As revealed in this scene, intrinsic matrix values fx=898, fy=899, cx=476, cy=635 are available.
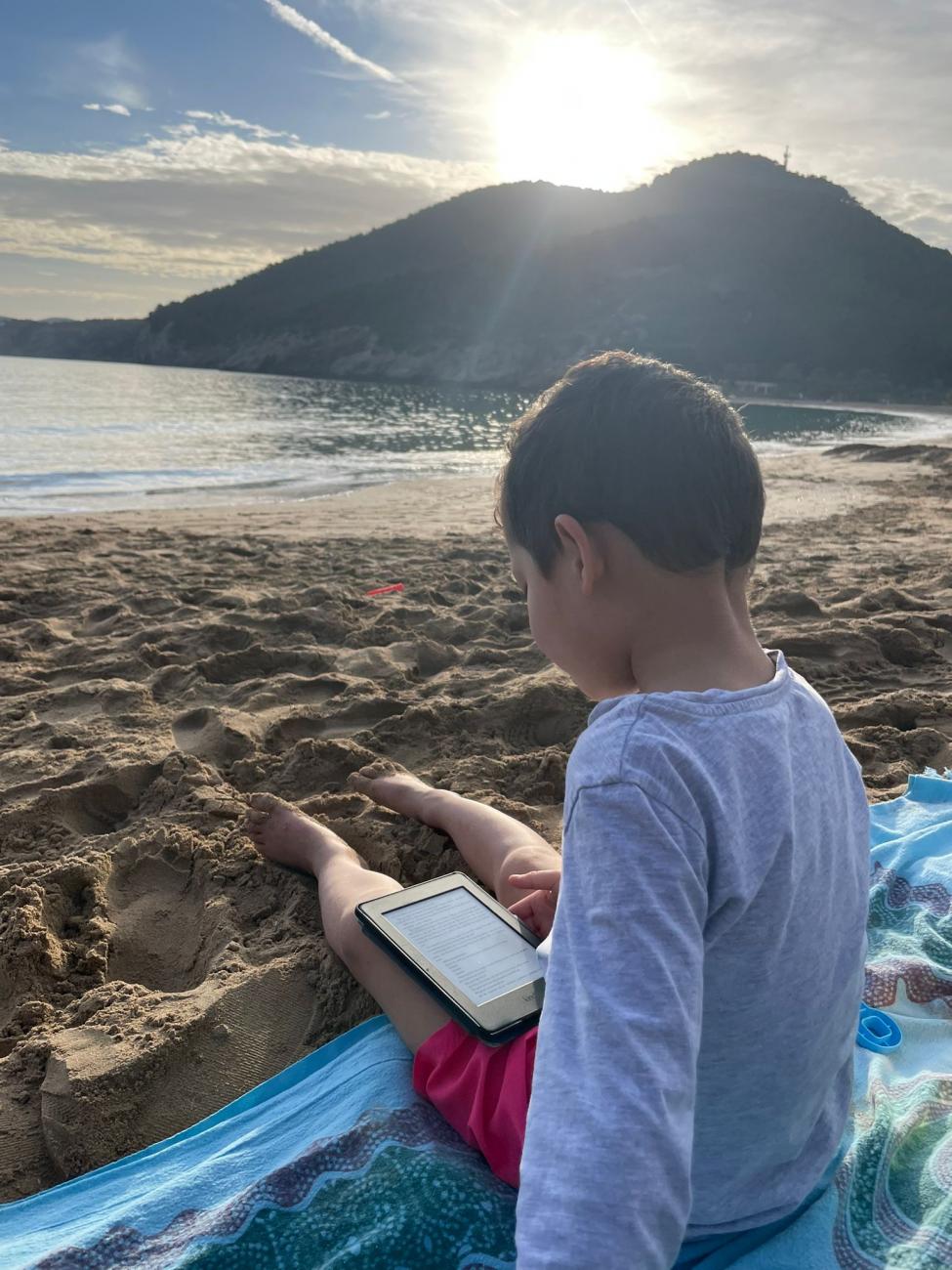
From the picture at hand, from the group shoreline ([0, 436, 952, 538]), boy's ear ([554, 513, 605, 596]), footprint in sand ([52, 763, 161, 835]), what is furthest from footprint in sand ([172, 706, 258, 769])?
shoreline ([0, 436, 952, 538])

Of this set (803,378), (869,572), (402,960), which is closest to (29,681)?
(402,960)

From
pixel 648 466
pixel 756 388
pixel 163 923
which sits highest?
pixel 756 388

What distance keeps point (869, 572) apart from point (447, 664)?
3098 millimetres

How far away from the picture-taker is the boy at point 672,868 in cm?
87

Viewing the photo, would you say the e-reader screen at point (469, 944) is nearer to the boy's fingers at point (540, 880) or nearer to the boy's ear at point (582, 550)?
the boy's fingers at point (540, 880)

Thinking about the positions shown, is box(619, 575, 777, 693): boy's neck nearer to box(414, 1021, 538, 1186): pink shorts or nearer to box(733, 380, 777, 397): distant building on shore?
box(414, 1021, 538, 1186): pink shorts

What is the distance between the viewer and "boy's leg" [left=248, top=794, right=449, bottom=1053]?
175 cm

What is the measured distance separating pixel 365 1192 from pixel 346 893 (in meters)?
0.83

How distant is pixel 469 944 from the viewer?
1824 mm

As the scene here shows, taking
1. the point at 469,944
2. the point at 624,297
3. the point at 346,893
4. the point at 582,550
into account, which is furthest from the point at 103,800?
the point at 624,297

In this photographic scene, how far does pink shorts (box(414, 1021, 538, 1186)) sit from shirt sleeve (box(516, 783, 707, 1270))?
0.49 m

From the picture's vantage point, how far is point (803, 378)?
2424 inches

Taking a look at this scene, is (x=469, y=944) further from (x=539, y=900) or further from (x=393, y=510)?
(x=393, y=510)

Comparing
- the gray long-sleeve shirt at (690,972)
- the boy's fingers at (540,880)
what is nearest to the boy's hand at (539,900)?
the boy's fingers at (540,880)
